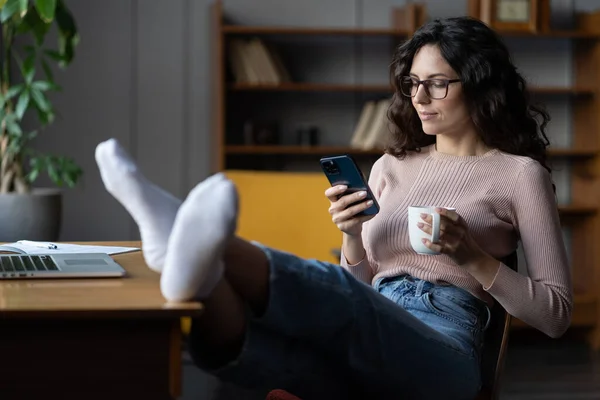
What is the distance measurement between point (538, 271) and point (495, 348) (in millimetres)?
168

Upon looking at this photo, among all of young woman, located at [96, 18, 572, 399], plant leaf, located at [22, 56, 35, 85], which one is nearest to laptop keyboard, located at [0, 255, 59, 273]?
young woman, located at [96, 18, 572, 399]

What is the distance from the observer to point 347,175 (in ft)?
5.41

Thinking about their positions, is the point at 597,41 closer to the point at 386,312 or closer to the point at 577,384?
the point at 577,384

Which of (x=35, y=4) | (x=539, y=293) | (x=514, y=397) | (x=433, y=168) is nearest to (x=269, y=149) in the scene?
(x=35, y=4)

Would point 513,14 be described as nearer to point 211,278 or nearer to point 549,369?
point 549,369

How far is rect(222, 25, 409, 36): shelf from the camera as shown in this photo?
3988mm

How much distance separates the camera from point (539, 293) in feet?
5.38

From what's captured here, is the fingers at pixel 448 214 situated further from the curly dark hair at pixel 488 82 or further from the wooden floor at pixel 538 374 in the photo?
the wooden floor at pixel 538 374

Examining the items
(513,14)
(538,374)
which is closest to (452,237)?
(538,374)

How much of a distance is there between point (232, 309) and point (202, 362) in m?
0.10

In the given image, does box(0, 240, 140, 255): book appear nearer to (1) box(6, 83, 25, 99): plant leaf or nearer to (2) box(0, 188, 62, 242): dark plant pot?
(2) box(0, 188, 62, 242): dark plant pot

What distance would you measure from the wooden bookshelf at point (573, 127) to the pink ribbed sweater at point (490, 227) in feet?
7.12

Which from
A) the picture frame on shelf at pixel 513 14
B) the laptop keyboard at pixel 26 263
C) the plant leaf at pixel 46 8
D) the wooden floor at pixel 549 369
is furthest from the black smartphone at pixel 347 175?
the picture frame on shelf at pixel 513 14

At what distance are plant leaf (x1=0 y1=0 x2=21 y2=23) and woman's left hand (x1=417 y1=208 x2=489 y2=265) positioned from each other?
7.35 ft
